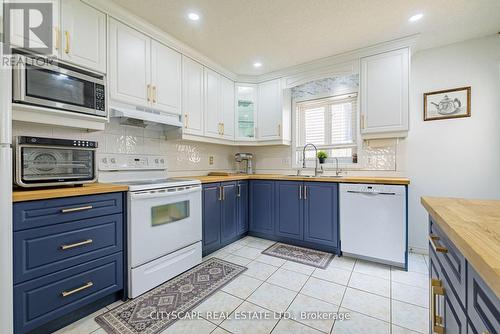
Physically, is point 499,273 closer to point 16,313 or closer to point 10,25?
point 16,313

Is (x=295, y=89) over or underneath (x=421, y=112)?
over

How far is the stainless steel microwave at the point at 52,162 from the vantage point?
54.3 inches

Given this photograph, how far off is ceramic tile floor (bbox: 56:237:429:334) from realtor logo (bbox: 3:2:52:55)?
6.24ft

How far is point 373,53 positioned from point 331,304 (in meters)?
2.73

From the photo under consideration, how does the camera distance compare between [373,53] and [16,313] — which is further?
[373,53]

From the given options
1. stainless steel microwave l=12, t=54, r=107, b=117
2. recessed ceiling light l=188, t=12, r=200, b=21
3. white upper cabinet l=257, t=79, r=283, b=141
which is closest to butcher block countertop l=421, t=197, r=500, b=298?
stainless steel microwave l=12, t=54, r=107, b=117

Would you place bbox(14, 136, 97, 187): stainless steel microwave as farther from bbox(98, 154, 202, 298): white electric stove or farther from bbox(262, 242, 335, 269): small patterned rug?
bbox(262, 242, 335, 269): small patterned rug

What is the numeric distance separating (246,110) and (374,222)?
7.82 ft

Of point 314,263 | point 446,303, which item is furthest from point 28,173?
point 314,263

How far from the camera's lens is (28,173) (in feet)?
4.60

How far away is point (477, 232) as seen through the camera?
65 centimetres

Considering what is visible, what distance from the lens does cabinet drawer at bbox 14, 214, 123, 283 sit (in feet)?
4.16

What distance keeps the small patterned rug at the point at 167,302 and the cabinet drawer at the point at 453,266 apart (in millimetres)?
1586

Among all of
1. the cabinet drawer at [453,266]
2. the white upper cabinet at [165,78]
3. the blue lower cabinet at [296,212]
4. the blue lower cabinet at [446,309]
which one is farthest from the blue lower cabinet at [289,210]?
the cabinet drawer at [453,266]
